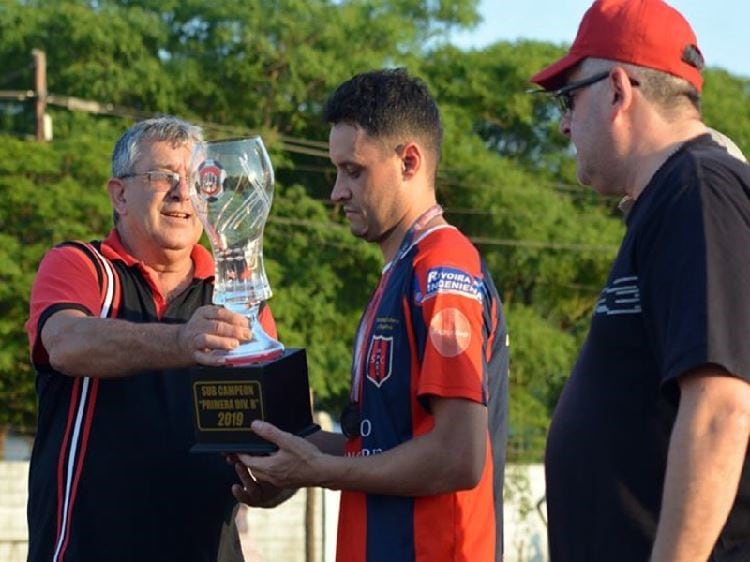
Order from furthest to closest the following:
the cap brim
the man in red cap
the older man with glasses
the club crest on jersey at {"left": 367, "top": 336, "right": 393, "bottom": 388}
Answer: the older man with glasses
the club crest on jersey at {"left": 367, "top": 336, "right": 393, "bottom": 388}
the cap brim
the man in red cap

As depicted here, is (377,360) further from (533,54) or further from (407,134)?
(533,54)

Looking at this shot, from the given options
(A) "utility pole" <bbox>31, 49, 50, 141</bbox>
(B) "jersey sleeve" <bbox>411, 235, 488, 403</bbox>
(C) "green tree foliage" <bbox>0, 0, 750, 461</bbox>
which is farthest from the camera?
(C) "green tree foliage" <bbox>0, 0, 750, 461</bbox>

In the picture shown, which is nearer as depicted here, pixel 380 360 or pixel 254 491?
pixel 380 360

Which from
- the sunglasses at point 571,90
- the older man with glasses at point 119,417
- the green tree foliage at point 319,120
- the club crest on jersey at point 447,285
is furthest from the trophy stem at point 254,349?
the green tree foliage at point 319,120

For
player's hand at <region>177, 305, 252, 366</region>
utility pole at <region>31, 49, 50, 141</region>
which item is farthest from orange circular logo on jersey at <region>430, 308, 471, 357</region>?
utility pole at <region>31, 49, 50, 141</region>

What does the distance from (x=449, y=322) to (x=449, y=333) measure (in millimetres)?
28

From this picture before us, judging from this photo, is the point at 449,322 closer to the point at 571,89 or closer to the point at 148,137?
the point at 571,89

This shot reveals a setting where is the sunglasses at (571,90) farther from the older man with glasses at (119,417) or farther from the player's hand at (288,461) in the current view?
the older man with glasses at (119,417)

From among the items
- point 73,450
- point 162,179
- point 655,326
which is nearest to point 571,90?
point 655,326

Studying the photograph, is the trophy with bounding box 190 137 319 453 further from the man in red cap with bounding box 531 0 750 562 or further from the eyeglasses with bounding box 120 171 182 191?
the man in red cap with bounding box 531 0 750 562

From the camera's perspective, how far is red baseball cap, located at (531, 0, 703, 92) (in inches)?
117

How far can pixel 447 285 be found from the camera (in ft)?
11.8

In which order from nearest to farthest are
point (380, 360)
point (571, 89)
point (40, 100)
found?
point (571, 89) < point (380, 360) < point (40, 100)

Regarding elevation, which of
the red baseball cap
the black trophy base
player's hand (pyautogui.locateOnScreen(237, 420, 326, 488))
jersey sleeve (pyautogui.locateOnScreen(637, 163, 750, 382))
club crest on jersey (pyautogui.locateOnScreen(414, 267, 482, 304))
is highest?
the red baseball cap
